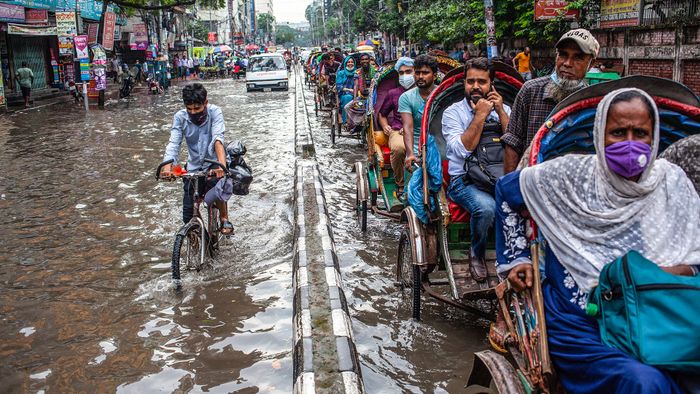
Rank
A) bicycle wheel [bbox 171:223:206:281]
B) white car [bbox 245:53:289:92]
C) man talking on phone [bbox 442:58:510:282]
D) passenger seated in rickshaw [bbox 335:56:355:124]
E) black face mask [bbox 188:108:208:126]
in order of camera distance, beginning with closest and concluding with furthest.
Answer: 1. man talking on phone [bbox 442:58:510:282]
2. bicycle wheel [bbox 171:223:206:281]
3. black face mask [bbox 188:108:208:126]
4. passenger seated in rickshaw [bbox 335:56:355:124]
5. white car [bbox 245:53:289:92]

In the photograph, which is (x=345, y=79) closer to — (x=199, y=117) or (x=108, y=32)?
(x=199, y=117)

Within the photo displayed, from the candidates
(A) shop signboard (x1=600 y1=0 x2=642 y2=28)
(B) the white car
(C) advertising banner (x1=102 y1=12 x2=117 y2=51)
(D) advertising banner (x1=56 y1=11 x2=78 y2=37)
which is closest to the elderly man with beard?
(A) shop signboard (x1=600 y1=0 x2=642 y2=28)

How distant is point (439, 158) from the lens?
5.02 m

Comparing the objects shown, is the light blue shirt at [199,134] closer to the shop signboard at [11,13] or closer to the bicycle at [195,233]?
the bicycle at [195,233]

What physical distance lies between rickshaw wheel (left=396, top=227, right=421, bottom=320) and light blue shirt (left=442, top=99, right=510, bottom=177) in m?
0.63

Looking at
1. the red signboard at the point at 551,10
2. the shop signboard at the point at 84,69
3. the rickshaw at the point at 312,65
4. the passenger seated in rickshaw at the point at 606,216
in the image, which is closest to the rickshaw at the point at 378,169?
the passenger seated in rickshaw at the point at 606,216

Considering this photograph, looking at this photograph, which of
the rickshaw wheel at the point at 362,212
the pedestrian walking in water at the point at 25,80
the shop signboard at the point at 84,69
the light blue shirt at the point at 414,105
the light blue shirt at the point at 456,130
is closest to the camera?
the light blue shirt at the point at 456,130

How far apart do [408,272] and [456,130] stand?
4.36 ft

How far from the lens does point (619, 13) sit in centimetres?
1581

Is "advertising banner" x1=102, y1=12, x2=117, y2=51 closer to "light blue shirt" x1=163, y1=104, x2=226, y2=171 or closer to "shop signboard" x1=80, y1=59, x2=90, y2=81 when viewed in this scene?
"shop signboard" x1=80, y1=59, x2=90, y2=81

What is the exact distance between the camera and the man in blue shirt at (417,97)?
643cm

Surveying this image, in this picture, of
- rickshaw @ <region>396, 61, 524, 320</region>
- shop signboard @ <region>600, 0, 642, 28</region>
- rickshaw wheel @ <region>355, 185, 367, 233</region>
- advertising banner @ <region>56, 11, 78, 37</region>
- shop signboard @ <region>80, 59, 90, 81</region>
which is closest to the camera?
rickshaw @ <region>396, 61, 524, 320</region>

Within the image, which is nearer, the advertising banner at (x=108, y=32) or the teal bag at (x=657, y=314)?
the teal bag at (x=657, y=314)

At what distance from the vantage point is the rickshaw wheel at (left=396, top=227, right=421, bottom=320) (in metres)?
4.98
